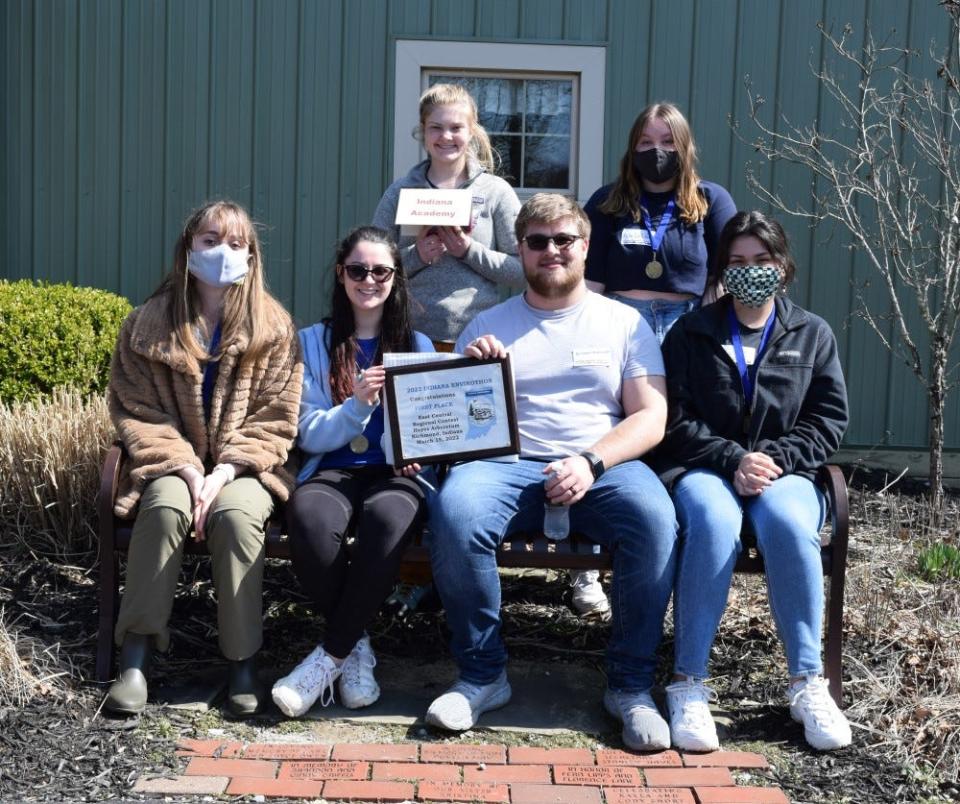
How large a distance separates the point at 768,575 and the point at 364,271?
1746 millimetres

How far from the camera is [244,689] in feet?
12.3

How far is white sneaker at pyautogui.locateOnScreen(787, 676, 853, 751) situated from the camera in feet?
11.5

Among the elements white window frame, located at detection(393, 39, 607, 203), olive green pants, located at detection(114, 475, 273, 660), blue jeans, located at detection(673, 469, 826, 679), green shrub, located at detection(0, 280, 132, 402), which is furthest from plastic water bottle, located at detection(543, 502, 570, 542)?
white window frame, located at detection(393, 39, 607, 203)

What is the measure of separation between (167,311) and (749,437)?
2.13 metres

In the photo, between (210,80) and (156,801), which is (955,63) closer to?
(210,80)

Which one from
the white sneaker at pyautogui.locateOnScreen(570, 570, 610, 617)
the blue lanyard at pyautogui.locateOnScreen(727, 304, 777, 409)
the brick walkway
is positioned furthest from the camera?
the white sneaker at pyautogui.locateOnScreen(570, 570, 610, 617)

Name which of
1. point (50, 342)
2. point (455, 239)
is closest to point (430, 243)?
point (455, 239)

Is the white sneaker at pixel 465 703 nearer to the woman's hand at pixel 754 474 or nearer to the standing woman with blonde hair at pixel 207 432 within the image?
the standing woman with blonde hair at pixel 207 432

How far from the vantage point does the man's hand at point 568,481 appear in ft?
12.3

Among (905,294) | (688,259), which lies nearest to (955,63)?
(905,294)

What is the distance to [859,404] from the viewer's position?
7.56m

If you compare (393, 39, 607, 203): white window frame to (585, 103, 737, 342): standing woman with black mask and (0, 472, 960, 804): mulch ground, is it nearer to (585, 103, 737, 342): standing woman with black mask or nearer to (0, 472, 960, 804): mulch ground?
(585, 103, 737, 342): standing woman with black mask

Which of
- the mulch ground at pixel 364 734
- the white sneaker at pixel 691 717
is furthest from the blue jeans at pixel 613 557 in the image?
the mulch ground at pixel 364 734

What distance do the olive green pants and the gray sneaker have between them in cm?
121
